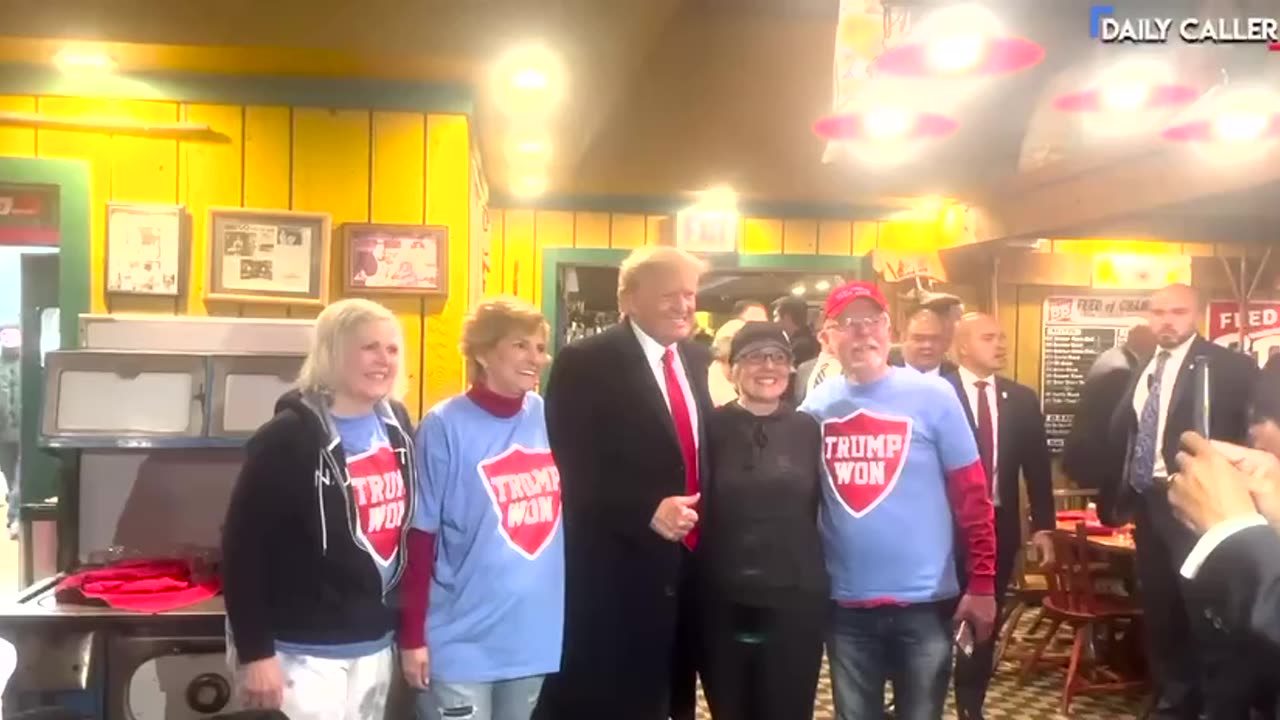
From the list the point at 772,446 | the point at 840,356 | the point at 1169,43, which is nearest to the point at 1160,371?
the point at 1169,43

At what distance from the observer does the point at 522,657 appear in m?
2.12

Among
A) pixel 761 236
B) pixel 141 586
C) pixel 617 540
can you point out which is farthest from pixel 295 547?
pixel 761 236

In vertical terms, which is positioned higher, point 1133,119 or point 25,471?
point 1133,119

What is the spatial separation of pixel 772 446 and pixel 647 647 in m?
0.56

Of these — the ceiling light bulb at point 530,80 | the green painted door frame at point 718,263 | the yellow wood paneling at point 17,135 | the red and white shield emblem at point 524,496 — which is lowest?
the red and white shield emblem at point 524,496

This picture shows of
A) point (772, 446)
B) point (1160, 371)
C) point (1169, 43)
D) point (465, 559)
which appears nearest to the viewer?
point (465, 559)

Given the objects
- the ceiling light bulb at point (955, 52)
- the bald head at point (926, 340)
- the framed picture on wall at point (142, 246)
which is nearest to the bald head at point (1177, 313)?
the bald head at point (926, 340)

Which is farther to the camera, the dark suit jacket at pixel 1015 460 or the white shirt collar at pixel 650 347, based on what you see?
the dark suit jacket at pixel 1015 460

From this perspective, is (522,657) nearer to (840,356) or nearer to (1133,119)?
(840,356)

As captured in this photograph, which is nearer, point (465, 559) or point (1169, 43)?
point (465, 559)

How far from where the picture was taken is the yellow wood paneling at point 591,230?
234 inches

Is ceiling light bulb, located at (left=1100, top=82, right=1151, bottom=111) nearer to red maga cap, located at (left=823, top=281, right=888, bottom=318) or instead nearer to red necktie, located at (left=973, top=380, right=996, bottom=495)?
red necktie, located at (left=973, top=380, right=996, bottom=495)

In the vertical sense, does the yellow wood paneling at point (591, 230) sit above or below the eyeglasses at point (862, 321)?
above

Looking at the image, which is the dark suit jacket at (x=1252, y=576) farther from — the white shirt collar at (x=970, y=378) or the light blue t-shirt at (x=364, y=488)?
the white shirt collar at (x=970, y=378)
